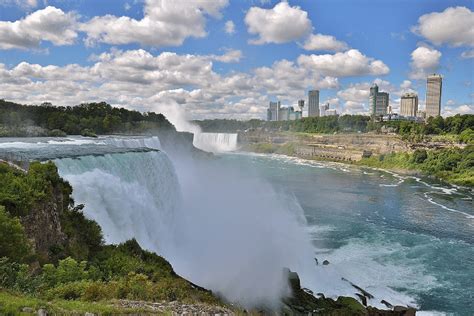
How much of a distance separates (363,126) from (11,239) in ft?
348

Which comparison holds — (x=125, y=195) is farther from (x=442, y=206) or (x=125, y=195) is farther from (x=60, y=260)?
(x=442, y=206)

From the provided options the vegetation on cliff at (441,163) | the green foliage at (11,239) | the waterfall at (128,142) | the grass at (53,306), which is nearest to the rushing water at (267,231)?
the waterfall at (128,142)

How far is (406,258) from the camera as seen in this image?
19359mm

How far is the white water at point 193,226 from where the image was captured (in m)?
13.1

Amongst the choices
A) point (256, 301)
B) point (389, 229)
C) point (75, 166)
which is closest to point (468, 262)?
point (389, 229)

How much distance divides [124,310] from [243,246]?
1306 centimetres

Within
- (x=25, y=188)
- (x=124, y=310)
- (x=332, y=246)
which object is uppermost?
(x=25, y=188)

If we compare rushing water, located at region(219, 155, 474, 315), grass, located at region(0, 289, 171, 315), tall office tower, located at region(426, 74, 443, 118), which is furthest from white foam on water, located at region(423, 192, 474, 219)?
tall office tower, located at region(426, 74, 443, 118)

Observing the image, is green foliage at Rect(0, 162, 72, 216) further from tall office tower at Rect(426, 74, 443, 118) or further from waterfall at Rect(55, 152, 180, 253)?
tall office tower at Rect(426, 74, 443, 118)

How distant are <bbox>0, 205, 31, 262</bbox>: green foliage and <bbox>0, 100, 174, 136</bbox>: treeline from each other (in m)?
23.5

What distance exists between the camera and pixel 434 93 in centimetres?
18200

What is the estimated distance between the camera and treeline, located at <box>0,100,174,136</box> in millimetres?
32781

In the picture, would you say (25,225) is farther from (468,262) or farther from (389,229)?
(389,229)

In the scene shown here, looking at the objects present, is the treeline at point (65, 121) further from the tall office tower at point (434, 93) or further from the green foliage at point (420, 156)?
the tall office tower at point (434, 93)
